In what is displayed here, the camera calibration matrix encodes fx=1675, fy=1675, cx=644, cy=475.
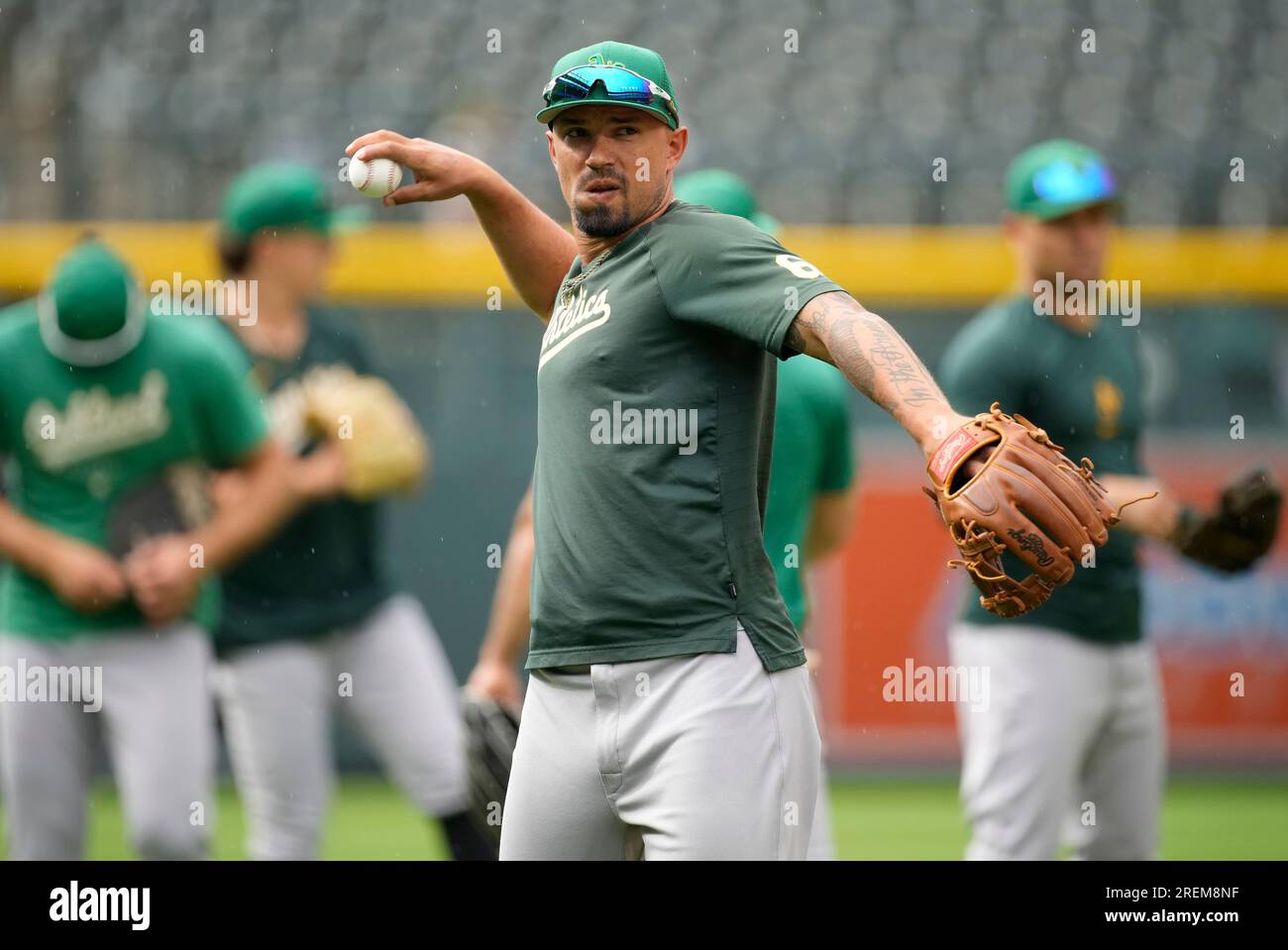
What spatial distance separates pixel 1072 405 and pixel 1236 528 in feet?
1.71

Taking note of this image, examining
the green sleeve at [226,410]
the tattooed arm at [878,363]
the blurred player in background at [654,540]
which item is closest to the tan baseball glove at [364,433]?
the green sleeve at [226,410]

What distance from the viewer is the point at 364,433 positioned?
207 inches

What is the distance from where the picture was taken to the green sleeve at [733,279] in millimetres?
2533

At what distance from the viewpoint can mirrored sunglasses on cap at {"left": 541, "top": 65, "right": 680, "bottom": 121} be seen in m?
2.76

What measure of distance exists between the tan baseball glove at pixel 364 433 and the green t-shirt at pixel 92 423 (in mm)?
525

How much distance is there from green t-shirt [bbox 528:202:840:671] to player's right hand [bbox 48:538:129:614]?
6.85ft

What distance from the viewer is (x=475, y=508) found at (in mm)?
7961

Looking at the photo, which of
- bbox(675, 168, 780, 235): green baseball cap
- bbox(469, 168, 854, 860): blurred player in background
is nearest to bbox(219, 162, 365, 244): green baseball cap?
bbox(469, 168, 854, 860): blurred player in background

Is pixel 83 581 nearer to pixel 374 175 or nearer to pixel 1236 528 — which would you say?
pixel 374 175

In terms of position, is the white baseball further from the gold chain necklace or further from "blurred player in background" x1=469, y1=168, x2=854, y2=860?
"blurred player in background" x1=469, y1=168, x2=854, y2=860

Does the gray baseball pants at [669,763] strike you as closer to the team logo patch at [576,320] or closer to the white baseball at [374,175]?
the team logo patch at [576,320]

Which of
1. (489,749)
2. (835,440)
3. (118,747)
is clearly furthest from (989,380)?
(118,747)
